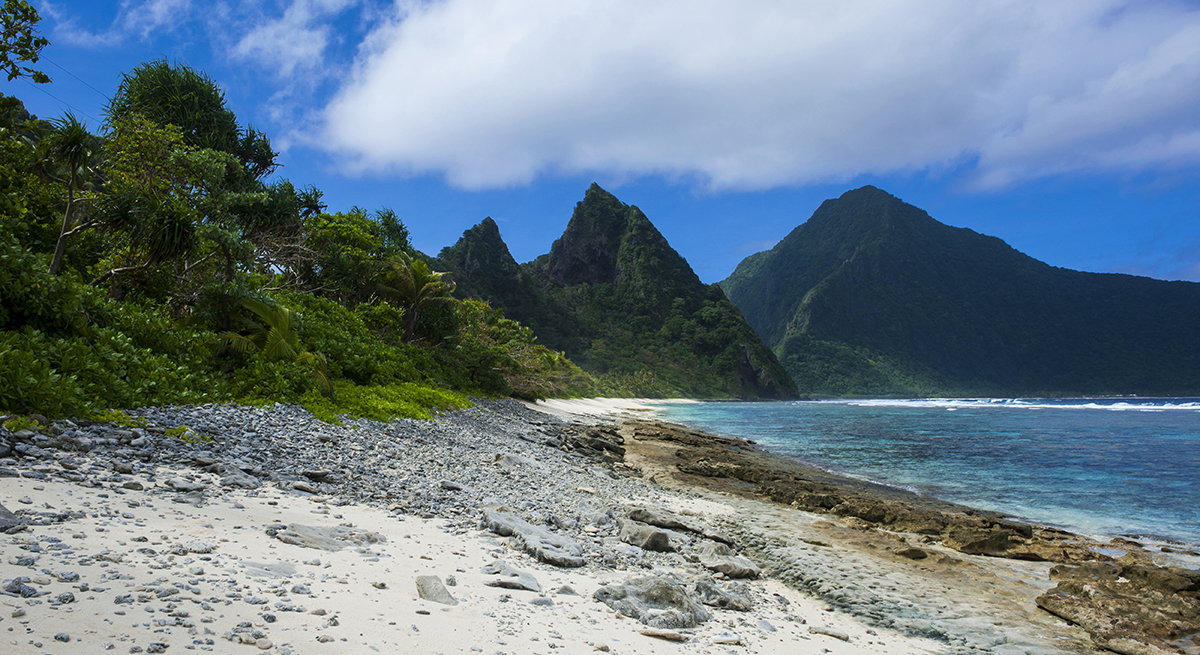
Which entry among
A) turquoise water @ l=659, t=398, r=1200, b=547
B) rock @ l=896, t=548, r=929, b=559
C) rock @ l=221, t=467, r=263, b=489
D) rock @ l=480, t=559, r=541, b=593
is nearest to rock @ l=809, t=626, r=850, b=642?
rock @ l=480, t=559, r=541, b=593

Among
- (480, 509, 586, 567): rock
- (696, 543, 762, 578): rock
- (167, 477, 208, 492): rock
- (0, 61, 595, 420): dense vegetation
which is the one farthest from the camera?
(0, 61, 595, 420): dense vegetation

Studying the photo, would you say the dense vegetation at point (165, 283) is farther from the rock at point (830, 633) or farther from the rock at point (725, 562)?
the rock at point (830, 633)

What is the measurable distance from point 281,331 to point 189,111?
59.6 feet

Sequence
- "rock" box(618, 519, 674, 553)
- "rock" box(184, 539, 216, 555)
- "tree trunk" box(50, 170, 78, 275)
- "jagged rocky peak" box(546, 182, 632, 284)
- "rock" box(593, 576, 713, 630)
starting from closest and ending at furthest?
"rock" box(184, 539, 216, 555), "rock" box(593, 576, 713, 630), "rock" box(618, 519, 674, 553), "tree trunk" box(50, 170, 78, 275), "jagged rocky peak" box(546, 182, 632, 284)

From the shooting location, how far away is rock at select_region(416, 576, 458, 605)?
4434 millimetres

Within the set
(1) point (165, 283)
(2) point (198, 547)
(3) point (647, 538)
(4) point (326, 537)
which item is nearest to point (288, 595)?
(2) point (198, 547)

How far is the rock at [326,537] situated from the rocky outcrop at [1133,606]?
8.22 meters

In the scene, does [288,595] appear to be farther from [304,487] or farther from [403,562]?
[304,487]

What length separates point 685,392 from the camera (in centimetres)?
12338

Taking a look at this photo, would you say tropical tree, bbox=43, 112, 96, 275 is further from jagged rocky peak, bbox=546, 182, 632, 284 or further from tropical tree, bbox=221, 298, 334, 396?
jagged rocky peak, bbox=546, 182, 632, 284

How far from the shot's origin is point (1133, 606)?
6.98 m

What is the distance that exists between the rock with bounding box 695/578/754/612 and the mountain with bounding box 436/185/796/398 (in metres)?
102

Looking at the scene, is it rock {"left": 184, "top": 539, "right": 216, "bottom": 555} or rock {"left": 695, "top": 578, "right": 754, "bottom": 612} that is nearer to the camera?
rock {"left": 184, "top": 539, "right": 216, "bottom": 555}

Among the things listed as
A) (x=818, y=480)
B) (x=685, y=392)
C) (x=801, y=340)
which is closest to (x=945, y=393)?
(x=801, y=340)
